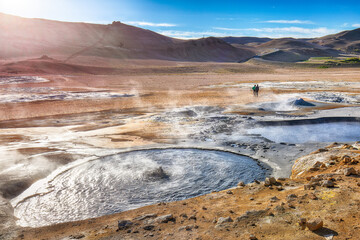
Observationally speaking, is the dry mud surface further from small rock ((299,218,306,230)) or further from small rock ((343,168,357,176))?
small rock ((343,168,357,176))

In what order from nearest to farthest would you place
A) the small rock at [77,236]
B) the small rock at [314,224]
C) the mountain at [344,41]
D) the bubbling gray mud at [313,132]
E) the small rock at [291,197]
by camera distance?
1. the small rock at [314,224]
2. the small rock at [77,236]
3. the small rock at [291,197]
4. the bubbling gray mud at [313,132]
5. the mountain at [344,41]

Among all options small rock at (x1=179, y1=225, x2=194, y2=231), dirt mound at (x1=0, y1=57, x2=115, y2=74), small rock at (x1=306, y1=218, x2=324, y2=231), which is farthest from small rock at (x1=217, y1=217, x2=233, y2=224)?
dirt mound at (x1=0, y1=57, x2=115, y2=74)

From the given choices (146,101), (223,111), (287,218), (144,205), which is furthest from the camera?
(146,101)

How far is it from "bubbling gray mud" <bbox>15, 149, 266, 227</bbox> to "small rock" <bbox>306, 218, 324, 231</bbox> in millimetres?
3461

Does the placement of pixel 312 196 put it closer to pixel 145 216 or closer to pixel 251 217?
pixel 251 217

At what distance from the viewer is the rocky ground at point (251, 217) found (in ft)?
16.4

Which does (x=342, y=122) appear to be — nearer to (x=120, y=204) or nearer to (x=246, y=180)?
(x=246, y=180)

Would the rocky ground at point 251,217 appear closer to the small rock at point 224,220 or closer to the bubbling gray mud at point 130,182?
the small rock at point 224,220

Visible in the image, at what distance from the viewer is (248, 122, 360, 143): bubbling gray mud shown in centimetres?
1291

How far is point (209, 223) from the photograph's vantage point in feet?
18.6

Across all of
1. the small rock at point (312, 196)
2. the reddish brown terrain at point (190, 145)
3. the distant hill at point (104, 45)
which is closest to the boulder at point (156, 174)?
the reddish brown terrain at point (190, 145)

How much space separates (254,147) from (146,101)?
1440cm

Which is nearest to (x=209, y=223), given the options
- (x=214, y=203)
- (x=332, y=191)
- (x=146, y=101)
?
(x=214, y=203)

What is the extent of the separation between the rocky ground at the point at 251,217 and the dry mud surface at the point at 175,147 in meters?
0.02
